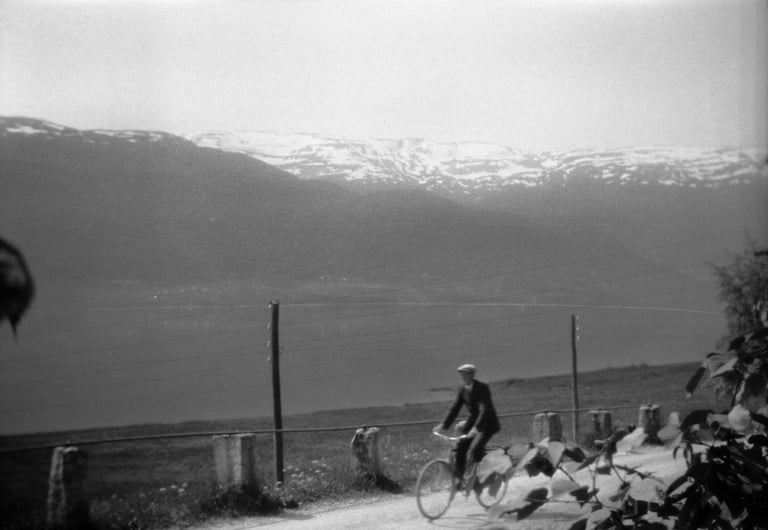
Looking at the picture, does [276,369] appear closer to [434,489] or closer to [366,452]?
[366,452]

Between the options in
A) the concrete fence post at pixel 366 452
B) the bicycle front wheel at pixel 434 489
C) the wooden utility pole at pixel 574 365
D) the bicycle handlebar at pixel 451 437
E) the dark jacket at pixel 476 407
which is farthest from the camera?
the wooden utility pole at pixel 574 365

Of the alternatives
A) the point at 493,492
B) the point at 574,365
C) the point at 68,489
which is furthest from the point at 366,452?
the point at 493,492

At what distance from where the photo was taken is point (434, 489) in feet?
22.2

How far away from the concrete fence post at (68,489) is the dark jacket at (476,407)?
295 cm

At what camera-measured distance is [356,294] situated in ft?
32.9

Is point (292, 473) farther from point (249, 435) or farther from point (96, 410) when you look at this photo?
point (96, 410)

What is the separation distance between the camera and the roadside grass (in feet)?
17.3

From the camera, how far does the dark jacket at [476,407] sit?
257 inches

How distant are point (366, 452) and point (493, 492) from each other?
25.4 ft

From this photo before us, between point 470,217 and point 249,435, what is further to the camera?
point 470,217

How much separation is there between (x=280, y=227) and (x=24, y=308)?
8508 mm

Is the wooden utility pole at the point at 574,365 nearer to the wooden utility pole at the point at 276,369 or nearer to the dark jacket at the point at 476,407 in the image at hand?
the wooden utility pole at the point at 276,369

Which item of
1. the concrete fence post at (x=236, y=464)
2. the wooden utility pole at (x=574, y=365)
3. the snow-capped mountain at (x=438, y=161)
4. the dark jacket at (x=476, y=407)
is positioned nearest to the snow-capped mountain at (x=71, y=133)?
the snow-capped mountain at (x=438, y=161)

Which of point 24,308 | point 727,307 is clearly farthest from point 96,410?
point 727,307
